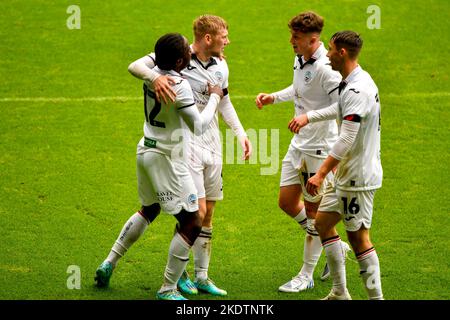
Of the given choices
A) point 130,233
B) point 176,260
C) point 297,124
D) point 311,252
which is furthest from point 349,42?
point 130,233

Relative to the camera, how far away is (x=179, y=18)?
14.6 m

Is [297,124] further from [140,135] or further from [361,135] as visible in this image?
[140,135]

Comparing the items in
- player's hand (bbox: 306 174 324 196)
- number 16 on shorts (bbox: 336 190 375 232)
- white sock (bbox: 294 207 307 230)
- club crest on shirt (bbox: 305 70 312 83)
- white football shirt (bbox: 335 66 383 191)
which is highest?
club crest on shirt (bbox: 305 70 312 83)

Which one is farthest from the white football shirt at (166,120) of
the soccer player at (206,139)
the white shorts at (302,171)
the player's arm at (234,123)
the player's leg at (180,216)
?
the white shorts at (302,171)

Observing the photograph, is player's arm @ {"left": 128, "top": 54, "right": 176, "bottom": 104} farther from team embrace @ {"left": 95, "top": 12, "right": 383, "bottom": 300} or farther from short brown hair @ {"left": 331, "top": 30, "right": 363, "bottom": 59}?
short brown hair @ {"left": 331, "top": 30, "right": 363, "bottom": 59}

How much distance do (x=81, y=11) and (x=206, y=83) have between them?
8.48m

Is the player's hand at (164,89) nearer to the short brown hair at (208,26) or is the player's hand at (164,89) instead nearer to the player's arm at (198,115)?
the player's arm at (198,115)

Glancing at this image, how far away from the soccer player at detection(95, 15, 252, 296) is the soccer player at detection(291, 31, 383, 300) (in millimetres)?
1065

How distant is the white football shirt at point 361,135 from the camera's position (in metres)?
6.29

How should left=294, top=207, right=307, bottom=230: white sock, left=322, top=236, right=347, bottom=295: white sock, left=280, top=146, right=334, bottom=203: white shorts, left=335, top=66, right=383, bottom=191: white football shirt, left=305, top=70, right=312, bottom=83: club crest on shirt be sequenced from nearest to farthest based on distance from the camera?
left=335, top=66, right=383, bottom=191: white football shirt < left=322, top=236, right=347, bottom=295: white sock < left=305, top=70, right=312, bottom=83: club crest on shirt < left=280, top=146, right=334, bottom=203: white shorts < left=294, top=207, right=307, bottom=230: white sock

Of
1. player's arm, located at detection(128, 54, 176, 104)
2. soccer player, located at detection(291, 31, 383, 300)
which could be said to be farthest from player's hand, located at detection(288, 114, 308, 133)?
player's arm, located at detection(128, 54, 176, 104)

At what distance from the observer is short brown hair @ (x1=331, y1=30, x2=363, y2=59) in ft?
20.9

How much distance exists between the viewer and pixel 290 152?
7.50 meters

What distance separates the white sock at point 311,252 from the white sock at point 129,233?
1.42m
